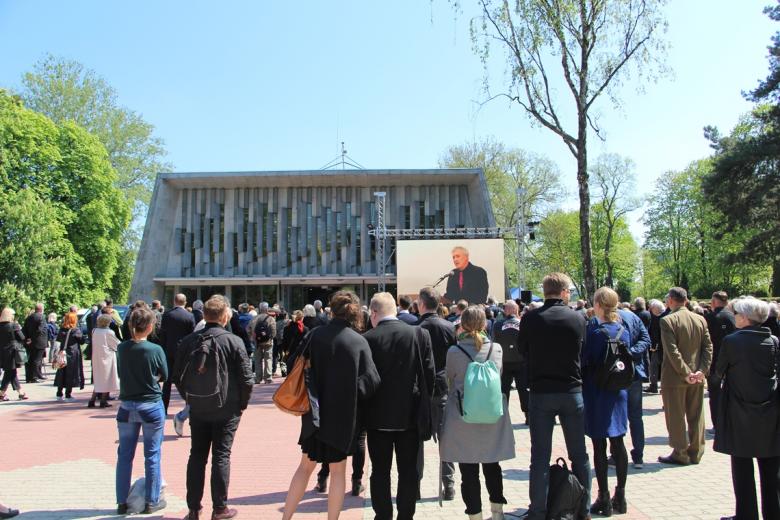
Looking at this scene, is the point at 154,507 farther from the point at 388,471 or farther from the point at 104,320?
the point at 104,320

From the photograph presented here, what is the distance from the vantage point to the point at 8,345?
1178 cm

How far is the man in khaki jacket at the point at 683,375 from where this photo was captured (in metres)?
6.59

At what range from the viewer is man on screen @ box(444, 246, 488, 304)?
23984mm

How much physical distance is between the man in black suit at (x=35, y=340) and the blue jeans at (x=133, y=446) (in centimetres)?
952

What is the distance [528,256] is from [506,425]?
1988 inches

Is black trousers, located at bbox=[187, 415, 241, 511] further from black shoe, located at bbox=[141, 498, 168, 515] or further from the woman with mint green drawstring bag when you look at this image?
the woman with mint green drawstring bag

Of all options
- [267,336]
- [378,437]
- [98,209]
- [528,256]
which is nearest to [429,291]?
[378,437]

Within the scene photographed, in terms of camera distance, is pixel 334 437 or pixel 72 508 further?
pixel 72 508

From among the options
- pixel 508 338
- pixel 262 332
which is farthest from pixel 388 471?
pixel 262 332

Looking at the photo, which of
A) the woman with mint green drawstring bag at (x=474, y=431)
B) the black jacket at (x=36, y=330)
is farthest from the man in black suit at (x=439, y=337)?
the black jacket at (x=36, y=330)

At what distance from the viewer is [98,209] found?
3130 centimetres

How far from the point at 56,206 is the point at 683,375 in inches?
1201

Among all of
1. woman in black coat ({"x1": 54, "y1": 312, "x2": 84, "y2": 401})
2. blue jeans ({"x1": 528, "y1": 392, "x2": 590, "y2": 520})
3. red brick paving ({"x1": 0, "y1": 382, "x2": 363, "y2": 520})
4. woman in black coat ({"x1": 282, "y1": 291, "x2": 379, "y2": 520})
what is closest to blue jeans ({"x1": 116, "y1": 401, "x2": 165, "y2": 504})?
red brick paving ({"x1": 0, "y1": 382, "x2": 363, "y2": 520})

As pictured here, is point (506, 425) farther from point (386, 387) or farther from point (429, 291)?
point (429, 291)
